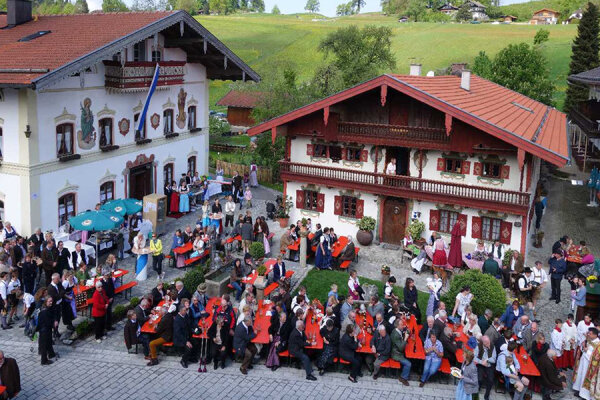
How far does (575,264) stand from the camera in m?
20.6

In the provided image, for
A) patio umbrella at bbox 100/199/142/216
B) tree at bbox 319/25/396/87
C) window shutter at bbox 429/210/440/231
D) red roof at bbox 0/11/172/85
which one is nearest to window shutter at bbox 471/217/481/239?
window shutter at bbox 429/210/440/231

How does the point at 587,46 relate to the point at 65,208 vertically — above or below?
above

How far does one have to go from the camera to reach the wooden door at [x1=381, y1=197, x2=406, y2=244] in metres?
25.2

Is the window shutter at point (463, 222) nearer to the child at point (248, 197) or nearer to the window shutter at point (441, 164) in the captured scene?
the window shutter at point (441, 164)

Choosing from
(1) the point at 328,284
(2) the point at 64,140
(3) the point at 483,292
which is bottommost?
(1) the point at 328,284

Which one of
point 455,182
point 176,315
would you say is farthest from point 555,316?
point 176,315

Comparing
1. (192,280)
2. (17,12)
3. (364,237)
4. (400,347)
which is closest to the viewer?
(400,347)

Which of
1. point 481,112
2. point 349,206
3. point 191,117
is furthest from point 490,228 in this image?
point 191,117

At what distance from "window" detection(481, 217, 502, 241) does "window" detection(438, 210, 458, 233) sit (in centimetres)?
114

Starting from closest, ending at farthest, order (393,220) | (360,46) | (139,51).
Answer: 1. (393,220)
2. (139,51)
3. (360,46)

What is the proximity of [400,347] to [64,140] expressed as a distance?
51.6ft

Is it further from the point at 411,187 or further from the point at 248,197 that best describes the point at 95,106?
the point at 411,187

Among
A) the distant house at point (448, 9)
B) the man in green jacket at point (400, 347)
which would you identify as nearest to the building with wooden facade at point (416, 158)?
the man in green jacket at point (400, 347)

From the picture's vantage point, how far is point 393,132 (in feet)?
80.4
